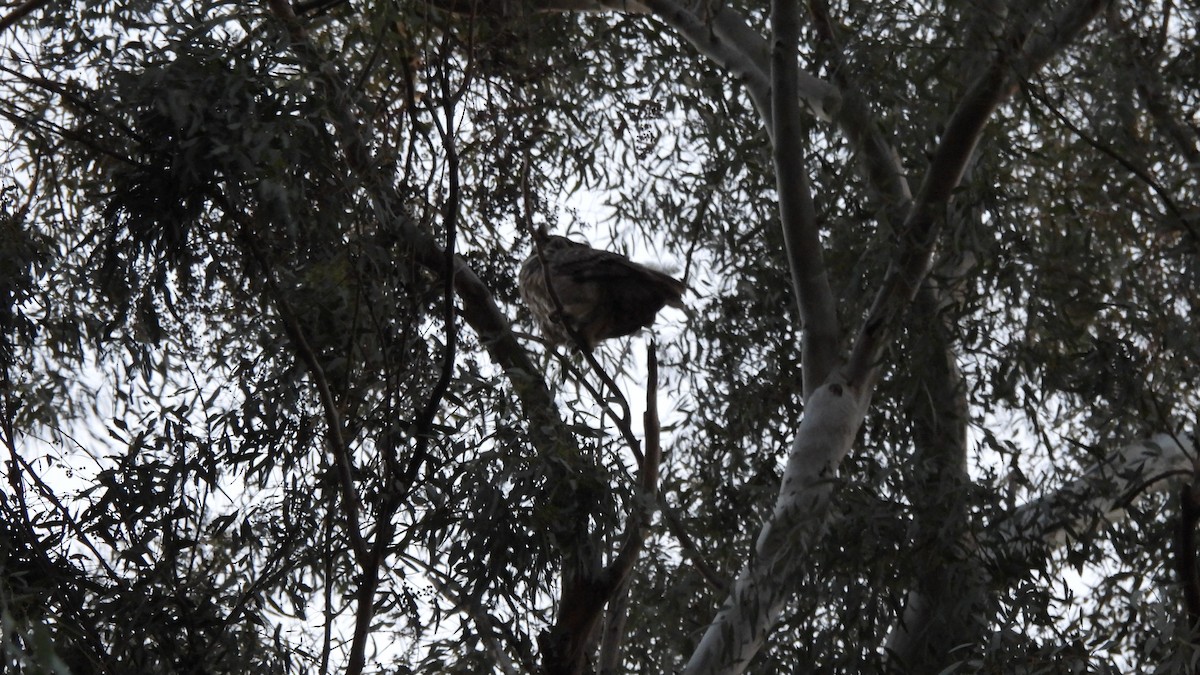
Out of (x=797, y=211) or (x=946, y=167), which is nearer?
(x=946, y=167)

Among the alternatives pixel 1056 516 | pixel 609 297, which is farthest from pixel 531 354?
pixel 1056 516

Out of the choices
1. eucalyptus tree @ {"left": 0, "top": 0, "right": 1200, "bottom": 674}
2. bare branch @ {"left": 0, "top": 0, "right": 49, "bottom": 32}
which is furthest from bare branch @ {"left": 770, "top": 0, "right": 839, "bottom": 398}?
bare branch @ {"left": 0, "top": 0, "right": 49, "bottom": 32}

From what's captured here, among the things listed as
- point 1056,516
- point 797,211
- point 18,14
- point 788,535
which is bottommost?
point 788,535

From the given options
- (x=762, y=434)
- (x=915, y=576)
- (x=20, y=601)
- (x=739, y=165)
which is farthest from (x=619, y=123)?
(x=20, y=601)

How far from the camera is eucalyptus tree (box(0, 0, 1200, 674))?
111 inches

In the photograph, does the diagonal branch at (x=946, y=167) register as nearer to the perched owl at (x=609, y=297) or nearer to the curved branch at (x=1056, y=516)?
the curved branch at (x=1056, y=516)

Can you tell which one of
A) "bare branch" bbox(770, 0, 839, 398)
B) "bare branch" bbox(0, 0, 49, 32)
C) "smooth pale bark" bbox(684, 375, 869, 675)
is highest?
"bare branch" bbox(770, 0, 839, 398)

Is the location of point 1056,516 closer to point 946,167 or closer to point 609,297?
point 946,167

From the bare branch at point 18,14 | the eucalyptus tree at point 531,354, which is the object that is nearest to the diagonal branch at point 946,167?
the eucalyptus tree at point 531,354

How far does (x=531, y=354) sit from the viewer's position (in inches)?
140

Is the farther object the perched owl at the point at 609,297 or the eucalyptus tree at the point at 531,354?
the perched owl at the point at 609,297

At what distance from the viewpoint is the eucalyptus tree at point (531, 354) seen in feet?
9.29

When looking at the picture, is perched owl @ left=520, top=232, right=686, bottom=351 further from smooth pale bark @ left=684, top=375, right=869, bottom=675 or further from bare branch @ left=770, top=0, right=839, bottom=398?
smooth pale bark @ left=684, top=375, right=869, bottom=675

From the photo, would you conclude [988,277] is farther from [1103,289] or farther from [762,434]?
[762,434]
